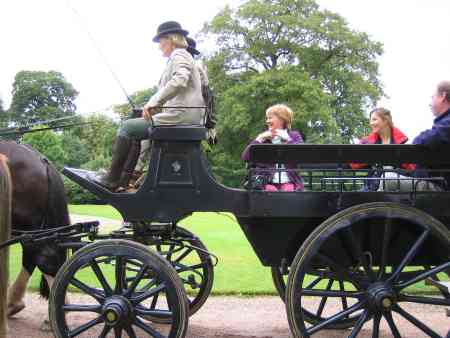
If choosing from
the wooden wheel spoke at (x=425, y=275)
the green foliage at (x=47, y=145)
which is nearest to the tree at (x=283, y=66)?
the green foliage at (x=47, y=145)

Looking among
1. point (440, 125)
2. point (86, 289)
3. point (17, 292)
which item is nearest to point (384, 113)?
point (440, 125)

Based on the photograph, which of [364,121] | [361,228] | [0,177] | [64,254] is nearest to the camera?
[361,228]

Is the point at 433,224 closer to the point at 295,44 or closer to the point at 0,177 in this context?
the point at 0,177

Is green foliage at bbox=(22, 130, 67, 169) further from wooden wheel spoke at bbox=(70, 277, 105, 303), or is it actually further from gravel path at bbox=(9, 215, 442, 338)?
wooden wheel spoke at bbox=(70, 277, 105, 303)

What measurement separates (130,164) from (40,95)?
53300 millimetres

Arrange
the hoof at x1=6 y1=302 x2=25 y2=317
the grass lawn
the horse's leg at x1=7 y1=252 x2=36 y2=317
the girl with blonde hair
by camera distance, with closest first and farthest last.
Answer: the girl with blonde hair, the horse's leg at x1=7 y1=252 x2=36 y2=317, the hoof at x1=6 y1=302 x2=25 y2=317, the grass lawn

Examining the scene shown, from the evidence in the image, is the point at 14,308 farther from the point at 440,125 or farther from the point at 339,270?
the point at 440,125

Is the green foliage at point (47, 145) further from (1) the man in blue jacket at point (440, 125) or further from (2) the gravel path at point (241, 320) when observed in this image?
(1) the man in blue jacket at point (440, 125)

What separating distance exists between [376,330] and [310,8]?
2954 centimetres

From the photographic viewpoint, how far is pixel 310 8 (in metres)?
30.8

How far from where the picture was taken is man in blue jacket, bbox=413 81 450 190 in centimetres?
359

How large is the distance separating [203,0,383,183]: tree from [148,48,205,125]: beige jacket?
2281 cm

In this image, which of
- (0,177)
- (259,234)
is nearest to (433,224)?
(259,234)

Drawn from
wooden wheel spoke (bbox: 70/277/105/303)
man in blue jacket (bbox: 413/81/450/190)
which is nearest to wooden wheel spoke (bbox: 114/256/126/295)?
wooden wheel spoke (bbox: 70/277/105/303)
